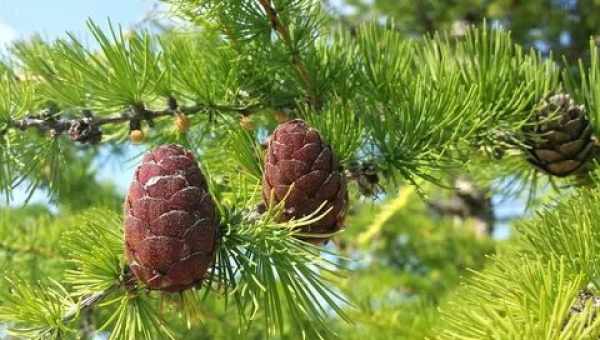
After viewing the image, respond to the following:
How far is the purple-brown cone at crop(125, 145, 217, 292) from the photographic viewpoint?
394mm

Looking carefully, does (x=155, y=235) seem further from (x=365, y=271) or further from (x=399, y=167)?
(x=365, y=271)

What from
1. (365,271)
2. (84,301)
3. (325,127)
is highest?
(325,127)

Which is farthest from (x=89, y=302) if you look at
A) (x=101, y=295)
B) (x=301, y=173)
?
(x=301, y=173)

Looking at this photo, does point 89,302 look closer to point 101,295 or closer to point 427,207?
point 101,295

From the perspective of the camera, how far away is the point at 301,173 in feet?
1.45

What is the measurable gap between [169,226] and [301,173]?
0.28 feet

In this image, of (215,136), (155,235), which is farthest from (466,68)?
(155,235)

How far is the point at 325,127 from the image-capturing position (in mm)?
506

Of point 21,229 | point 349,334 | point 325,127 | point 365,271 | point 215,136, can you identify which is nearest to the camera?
point 325,127

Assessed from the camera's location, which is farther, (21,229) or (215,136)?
(21,229)

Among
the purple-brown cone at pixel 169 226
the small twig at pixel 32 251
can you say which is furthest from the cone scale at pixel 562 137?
the small twig at pixel 32 251

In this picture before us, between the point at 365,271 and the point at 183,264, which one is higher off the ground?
the point at 183,264

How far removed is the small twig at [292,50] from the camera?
56cm

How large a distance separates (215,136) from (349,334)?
0.54 meters
